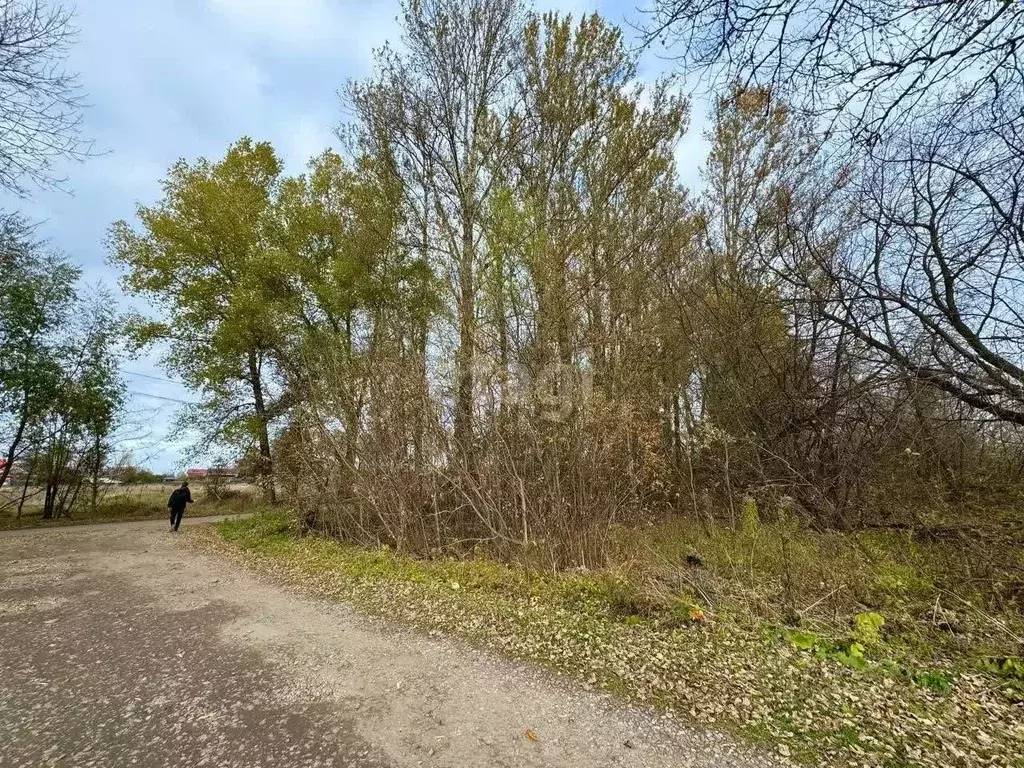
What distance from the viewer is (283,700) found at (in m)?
3.18

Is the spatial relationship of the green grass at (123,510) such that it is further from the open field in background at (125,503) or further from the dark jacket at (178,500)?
the dark jacket at (178,500)

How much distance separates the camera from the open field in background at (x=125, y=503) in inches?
561

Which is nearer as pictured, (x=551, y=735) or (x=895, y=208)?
(x=551, y=735)

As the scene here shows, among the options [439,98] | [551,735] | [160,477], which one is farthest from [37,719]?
[160,477]

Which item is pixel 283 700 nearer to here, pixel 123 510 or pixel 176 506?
pixel 176 506

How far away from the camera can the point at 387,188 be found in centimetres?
1052

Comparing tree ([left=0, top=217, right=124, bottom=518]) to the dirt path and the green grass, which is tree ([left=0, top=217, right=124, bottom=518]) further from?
the dirt path

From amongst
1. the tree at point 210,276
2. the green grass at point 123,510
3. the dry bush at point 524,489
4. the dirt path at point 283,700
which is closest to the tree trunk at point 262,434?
the tree at point 210,276

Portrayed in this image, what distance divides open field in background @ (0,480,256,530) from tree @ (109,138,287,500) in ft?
9.63

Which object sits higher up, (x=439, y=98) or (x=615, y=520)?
(x=439, y=98)

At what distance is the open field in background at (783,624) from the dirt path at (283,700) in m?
0.42

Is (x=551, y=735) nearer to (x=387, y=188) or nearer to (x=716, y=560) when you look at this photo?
(x=716, y=560)

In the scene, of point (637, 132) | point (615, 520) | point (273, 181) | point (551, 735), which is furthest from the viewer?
point (273, 181)

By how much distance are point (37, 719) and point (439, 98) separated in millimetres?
11168
